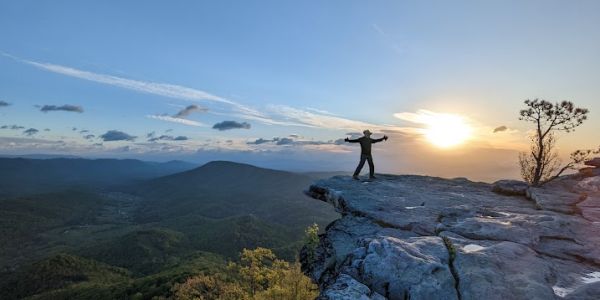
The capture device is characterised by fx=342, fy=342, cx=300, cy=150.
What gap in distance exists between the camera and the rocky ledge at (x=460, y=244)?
10.0 metres

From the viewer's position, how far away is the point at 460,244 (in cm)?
1282

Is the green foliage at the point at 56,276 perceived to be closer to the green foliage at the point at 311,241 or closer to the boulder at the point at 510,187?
the green foliage at the point at 311,241

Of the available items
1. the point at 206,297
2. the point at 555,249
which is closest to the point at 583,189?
the point at 555,249

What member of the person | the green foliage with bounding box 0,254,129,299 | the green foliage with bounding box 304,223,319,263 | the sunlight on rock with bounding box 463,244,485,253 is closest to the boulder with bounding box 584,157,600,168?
the person

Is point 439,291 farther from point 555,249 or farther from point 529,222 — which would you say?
point 529,222

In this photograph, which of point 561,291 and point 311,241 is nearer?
point 561,291

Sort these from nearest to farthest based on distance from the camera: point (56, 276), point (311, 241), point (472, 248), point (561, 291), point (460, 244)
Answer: point (561, 291) → point (472, 248) → point (460, 244) → point (311, 241) → point (56, 276)

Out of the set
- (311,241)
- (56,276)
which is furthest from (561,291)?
(56,276)

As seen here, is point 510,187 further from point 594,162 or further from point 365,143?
point 365,143

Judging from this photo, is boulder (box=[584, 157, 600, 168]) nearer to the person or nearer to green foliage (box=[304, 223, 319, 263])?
the person

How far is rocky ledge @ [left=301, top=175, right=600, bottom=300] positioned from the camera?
1004 centimetres

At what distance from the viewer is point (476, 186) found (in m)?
26.3

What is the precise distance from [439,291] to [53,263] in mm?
222066

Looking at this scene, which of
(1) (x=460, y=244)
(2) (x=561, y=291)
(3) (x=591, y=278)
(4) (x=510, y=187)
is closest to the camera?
(2) (x=561, y=291)
